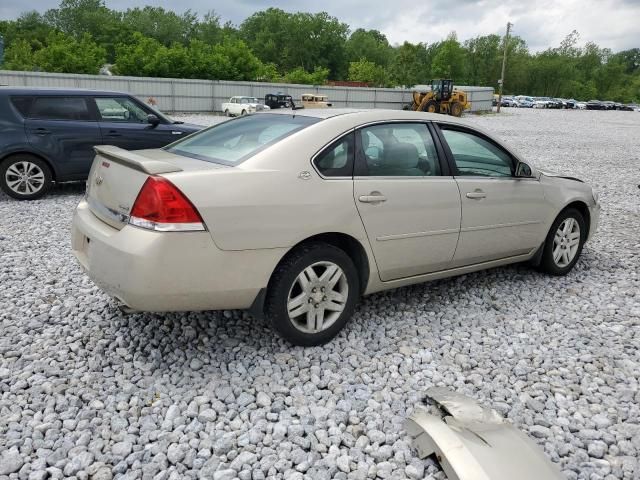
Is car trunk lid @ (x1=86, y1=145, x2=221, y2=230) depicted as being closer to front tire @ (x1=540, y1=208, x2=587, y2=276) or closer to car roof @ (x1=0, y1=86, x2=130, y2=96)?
front tire @ (x1=540, y1=208, x2=587, y2=276)

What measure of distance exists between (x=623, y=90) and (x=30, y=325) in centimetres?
12309

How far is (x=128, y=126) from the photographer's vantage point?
864 cm

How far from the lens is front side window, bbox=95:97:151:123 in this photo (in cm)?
847

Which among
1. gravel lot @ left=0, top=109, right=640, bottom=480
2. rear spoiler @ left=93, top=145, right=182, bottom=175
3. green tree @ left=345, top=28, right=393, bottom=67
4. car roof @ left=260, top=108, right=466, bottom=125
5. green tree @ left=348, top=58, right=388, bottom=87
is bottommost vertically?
gravel lot @ left=0, top=109, right=640, bottom=480

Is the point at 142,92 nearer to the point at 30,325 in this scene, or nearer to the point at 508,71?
the point at 30,325

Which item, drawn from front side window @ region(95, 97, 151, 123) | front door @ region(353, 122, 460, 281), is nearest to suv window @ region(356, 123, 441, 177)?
front door @ region(353, 122, 460, 281)

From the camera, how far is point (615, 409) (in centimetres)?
302

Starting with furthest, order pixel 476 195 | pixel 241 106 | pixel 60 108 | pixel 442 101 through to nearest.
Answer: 1. pixel 442 101
2. pixel 241 106
3. pixel 60 108
4. pixel 476 195

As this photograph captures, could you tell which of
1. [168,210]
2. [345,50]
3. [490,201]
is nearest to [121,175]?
[168,210]

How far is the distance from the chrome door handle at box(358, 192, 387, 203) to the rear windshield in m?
0.61

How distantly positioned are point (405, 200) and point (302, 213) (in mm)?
839

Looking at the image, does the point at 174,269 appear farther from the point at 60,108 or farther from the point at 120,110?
the point at 120,110

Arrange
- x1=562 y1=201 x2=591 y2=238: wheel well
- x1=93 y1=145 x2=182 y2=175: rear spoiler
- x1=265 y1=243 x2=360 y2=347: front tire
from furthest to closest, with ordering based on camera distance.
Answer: x1=562 y1=201 x2=591 y2=238: wheel well < x1=265 y1=243 x2=360 y2=347: front tire < x1=93 y1=145 x2=182 y2=175: rear spoiler

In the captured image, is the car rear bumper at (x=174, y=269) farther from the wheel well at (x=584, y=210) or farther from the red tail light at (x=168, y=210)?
the wheel well at (x=584, y=210)
